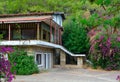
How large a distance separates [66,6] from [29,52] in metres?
21.1

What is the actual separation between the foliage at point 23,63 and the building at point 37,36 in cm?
79

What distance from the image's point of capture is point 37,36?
81.6ft

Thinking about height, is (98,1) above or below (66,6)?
below

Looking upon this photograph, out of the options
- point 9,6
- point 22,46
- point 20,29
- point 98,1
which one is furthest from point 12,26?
point 98,1

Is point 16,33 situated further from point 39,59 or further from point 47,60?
point 47,60

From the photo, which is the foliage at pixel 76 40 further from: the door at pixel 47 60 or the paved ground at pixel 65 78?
the paved ground at pixel 65 78

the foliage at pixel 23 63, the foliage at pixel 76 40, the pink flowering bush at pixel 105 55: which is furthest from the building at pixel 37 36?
the pink flowering bush at pixel 105 55

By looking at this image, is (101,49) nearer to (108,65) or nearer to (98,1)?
(108,65)

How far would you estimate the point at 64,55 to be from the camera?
31969mm

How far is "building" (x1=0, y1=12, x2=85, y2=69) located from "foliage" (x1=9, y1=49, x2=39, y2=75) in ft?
2.60

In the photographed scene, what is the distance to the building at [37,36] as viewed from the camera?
23.9 metres

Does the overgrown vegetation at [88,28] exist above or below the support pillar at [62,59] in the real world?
above

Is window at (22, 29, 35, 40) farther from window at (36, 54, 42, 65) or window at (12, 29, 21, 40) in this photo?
window at (36, 54, 42, 65)

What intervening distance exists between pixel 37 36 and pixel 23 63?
3278 millimetres
